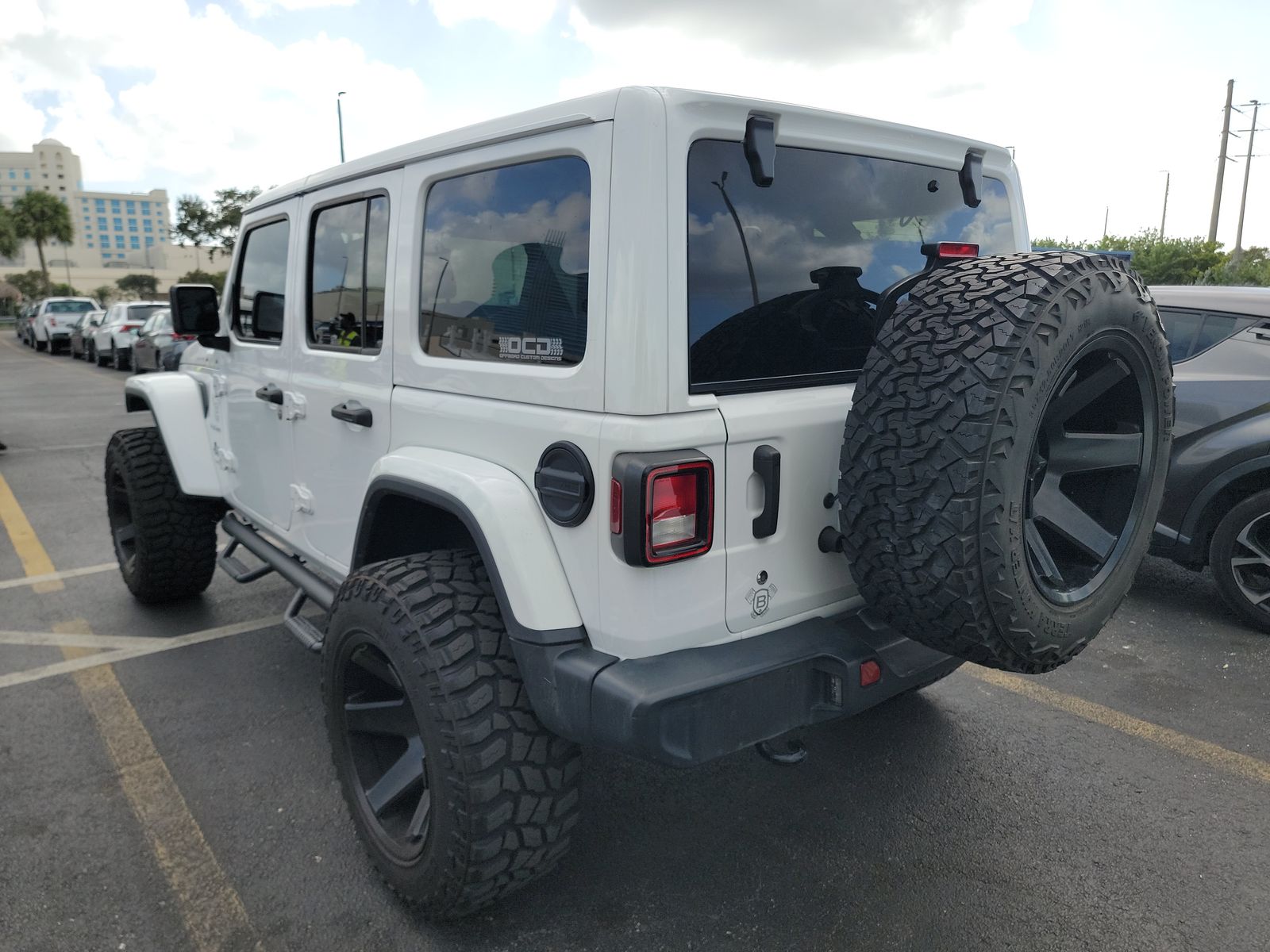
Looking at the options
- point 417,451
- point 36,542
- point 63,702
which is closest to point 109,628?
point 63,702

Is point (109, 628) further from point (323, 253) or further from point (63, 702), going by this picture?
point (323, 253)

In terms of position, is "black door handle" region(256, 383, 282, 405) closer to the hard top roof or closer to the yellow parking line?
the hard top roof

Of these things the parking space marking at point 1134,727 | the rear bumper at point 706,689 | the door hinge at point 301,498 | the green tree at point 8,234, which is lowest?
the parking space marking at point 1134,727

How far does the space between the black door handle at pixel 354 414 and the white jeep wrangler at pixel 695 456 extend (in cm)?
12

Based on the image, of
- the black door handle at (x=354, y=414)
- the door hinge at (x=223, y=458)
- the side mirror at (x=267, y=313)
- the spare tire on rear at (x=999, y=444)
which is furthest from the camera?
the door hinge at (x=223, y=458)

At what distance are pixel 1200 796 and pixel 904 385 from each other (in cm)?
209

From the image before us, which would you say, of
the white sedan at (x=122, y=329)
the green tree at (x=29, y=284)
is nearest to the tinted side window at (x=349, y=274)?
the white sedan at (x=122, y=329)

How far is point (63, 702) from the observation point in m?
3.72

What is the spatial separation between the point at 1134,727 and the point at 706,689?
95.2 inches

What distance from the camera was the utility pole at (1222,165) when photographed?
29.4 m

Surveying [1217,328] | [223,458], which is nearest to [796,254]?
[223,458]

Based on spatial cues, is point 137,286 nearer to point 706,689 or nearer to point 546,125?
point 546,125

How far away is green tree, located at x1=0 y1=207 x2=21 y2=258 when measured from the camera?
63.8 meters

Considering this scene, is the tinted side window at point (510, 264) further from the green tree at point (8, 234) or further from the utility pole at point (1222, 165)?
the green tree at point (8, 234)
